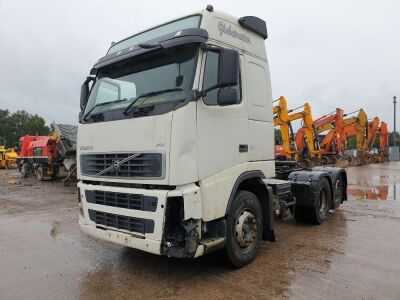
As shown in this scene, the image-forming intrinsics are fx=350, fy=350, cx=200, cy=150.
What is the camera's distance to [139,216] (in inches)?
158

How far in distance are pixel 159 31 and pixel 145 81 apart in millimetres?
859

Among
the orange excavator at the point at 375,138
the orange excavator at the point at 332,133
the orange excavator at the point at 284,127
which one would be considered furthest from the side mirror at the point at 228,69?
the orange excavator at the point at 375,138

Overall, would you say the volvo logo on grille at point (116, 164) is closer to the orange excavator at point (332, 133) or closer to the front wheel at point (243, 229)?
the front wheel at point (243, 229)

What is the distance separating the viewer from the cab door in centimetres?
406

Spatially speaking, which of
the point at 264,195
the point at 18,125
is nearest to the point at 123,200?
the point at 264,195

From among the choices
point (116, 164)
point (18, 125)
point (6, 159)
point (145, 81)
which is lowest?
point (6, 159)

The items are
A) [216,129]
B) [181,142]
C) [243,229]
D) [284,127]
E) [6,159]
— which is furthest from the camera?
[6,159]

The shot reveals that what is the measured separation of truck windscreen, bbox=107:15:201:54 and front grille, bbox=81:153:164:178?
1674mm

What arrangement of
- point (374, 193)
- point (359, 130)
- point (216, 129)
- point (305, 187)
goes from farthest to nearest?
point (359, 130) → point (374, 193) → point (305, 187) → point (216, 129)

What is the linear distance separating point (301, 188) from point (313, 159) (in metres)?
18.3

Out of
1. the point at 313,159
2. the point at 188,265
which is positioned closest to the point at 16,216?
the point at 188,265

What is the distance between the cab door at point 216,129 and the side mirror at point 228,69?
0.58ft

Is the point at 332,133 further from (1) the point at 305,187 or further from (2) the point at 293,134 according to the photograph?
(1) the point at 305,187

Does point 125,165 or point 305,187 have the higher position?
point 125,165
